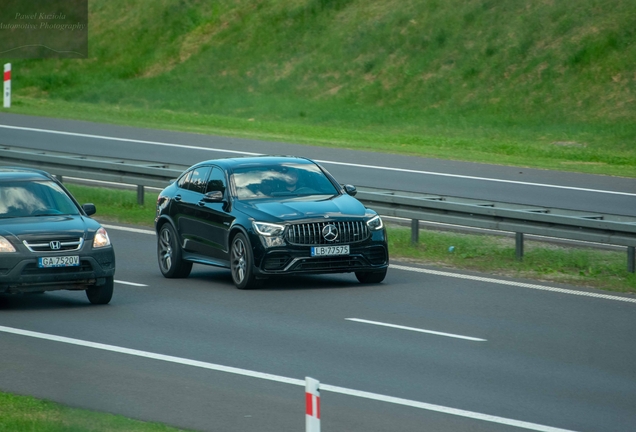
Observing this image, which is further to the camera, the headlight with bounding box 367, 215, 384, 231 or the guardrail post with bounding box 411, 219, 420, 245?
the guardrail post with bounding box 411, 219, 420, 245

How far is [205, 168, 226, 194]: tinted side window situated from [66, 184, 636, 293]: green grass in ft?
10.3

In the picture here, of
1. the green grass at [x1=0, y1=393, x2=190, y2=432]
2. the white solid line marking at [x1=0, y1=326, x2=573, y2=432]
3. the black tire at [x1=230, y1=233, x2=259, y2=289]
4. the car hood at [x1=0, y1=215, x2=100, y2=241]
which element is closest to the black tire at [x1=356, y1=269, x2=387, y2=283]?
the black tire at [x1=230, y1=233, x2=259, y2=289]

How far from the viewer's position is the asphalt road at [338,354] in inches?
345

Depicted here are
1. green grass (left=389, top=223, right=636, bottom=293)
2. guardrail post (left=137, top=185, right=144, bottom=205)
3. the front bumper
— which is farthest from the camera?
guardrail post (left=137, top=185, right=144, bottom=205)

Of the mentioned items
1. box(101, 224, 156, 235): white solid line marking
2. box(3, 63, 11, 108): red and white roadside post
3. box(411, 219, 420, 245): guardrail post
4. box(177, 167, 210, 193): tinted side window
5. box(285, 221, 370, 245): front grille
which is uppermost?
box(3, 63, 11, 108): red and white roadside post

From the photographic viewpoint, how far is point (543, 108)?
3459 cm

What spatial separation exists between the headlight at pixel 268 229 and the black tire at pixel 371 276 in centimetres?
139

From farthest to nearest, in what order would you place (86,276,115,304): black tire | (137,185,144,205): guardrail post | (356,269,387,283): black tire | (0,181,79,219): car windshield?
1. (137,185,144,205): guardrail post
2. (356,269,387,283): black tire
3. (0,181,79,219): car windshield
4. (86,276,115,304): black tire

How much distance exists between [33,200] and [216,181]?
2629 millimetres

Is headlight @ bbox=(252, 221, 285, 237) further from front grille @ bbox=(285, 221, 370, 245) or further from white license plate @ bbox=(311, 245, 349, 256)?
white license plate @ bbox=(311, 245, 349, 256)

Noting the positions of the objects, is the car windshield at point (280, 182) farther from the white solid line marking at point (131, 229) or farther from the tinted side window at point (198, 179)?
the white solid line marking at point (131, 229)

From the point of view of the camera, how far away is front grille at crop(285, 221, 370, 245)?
14.3 m

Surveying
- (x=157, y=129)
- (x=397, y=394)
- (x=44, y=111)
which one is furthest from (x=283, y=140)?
(x=397, y=394)

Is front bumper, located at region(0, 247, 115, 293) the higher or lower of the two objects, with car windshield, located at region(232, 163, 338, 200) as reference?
lower
